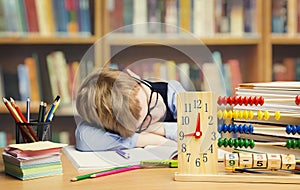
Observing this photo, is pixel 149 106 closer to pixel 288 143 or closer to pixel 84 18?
pixel 288 143

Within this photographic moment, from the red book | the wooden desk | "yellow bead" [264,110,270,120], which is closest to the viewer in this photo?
the wooden desk

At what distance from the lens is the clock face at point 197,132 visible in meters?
0.85

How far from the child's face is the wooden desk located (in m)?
0.12

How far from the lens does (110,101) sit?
3.20 ft

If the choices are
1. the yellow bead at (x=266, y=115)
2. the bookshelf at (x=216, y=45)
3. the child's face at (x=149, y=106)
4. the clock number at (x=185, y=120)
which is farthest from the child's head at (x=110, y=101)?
the bookshelf at (x=216, y=45)

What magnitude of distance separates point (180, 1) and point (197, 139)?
5.39 feet

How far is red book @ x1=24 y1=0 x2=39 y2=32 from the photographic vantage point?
2340 mm

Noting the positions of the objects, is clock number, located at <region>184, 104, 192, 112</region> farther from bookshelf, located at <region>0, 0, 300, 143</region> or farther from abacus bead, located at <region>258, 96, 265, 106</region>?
bookshelf, located at <region>0, 0, 300, 143</region>

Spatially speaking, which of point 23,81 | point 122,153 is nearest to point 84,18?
point 23,81

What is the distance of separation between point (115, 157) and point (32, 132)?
166 mm

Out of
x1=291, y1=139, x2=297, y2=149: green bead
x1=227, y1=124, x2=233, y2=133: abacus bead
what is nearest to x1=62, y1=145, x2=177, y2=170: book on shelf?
x1=227, y1=124, x2=233, y2=133: abacus bead

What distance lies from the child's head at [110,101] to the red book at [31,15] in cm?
144

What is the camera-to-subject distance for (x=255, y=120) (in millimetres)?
968

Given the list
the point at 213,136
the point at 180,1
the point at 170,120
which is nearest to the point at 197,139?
the point at 213,136
